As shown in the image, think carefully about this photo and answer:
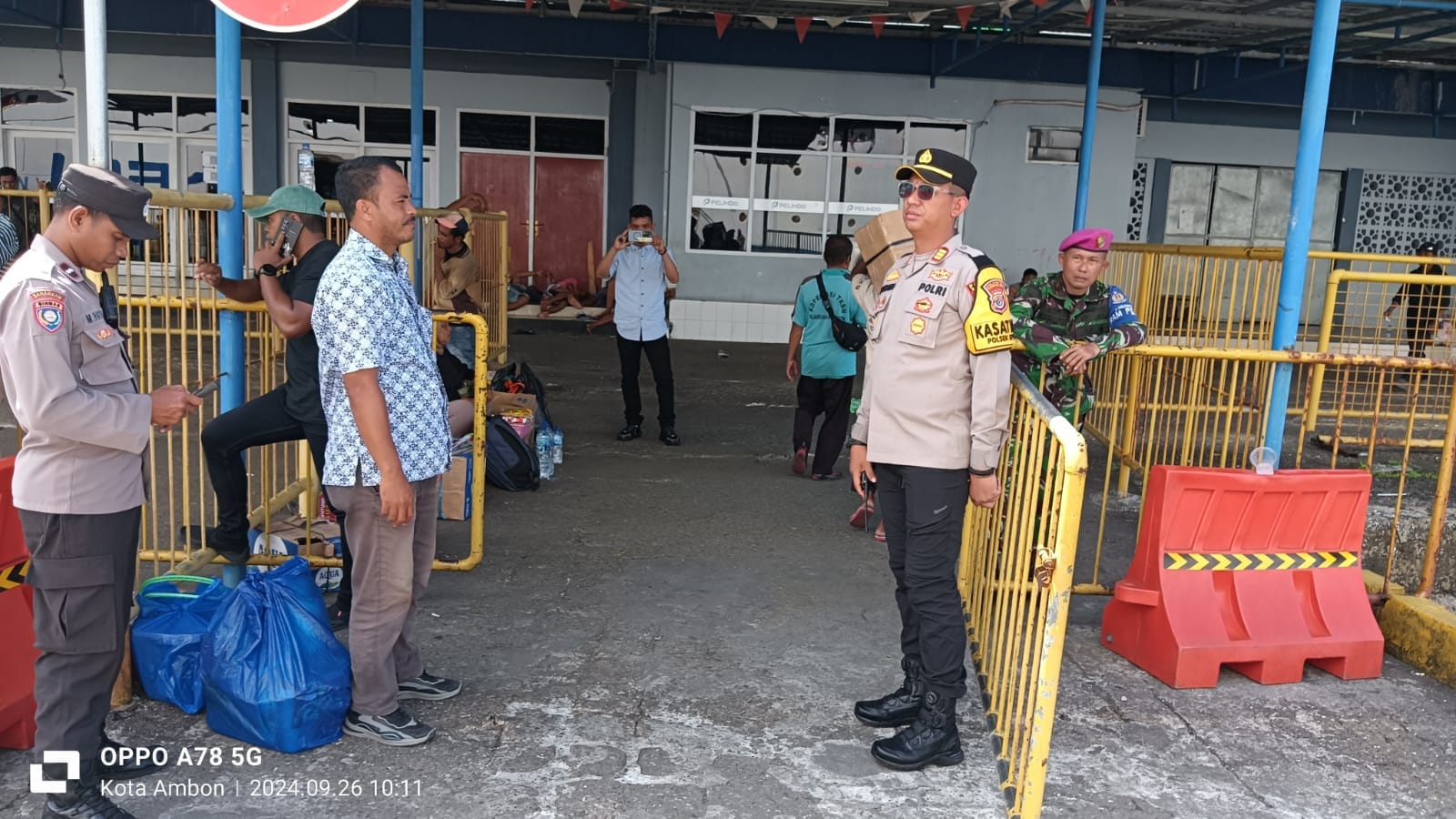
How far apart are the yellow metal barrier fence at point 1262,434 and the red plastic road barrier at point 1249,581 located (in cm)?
37

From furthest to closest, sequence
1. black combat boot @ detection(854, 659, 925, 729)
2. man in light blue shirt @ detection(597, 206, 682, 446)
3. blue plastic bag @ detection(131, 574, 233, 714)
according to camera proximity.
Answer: man in light blue shirt @ detection(597, 206, 682, 446)
black combat boot @ detection(854, 659, 925, 729)
blue plastic bag @ detection(131, 574, 233, 714)

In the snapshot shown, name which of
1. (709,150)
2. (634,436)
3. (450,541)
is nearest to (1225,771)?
(450,541)

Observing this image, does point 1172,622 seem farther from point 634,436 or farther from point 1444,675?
point 634,436

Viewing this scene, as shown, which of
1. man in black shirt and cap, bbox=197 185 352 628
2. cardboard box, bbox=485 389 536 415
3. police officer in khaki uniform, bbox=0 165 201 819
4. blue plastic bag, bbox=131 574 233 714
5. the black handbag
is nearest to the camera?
police officer in khaki uniform, bbox=0 165 201 819

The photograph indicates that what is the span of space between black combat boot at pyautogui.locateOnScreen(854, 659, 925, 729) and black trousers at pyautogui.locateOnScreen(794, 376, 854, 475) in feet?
11.6

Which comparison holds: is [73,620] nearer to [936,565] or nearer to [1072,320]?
[936,565]

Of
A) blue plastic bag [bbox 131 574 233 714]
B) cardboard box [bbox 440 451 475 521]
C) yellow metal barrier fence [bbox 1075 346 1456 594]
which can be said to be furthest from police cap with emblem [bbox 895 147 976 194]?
cardboard box [bbox 440 451 475 521]

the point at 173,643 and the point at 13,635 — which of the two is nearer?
the point at 13,635

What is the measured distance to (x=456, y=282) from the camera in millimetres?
8508

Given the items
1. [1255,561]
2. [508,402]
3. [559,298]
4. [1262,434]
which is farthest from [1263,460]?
[559,298]

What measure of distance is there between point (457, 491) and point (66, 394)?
3401 mm

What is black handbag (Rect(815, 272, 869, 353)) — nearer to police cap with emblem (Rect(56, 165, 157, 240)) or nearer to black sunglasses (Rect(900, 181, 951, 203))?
black sunglasses (Rect(900, 181, 951, 203))

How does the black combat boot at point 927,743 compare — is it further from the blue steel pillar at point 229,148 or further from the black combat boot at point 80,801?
the blue steel pillar at point 229,148

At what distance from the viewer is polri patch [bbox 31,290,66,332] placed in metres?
2.84
